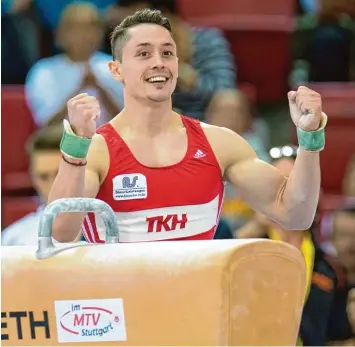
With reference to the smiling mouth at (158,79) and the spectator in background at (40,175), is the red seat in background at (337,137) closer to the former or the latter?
the spectator in background at (40,175)

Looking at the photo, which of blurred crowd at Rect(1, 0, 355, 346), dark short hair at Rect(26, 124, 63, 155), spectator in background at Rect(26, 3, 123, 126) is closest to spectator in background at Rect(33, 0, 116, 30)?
blurred crowd at Rect(1, 0, 355, 346)

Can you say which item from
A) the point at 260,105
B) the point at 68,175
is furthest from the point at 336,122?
the point at 68,175

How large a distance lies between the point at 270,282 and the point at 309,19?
420cm

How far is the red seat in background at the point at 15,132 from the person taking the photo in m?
6.05

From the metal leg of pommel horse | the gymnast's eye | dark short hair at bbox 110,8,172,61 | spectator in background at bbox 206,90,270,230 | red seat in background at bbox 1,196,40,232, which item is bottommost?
red seat in background at bbox 1,196,40,232

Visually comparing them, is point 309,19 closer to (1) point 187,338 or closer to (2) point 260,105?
(2) point 260,105

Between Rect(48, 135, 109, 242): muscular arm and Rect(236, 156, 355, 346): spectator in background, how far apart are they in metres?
1.29

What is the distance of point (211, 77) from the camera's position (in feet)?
20.3

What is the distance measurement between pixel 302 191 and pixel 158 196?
0.49 m

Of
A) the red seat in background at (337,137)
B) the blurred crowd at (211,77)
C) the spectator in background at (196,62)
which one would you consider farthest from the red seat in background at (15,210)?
the red seat in background at (337,137)

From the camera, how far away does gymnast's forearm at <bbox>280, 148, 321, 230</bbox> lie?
10.5ft

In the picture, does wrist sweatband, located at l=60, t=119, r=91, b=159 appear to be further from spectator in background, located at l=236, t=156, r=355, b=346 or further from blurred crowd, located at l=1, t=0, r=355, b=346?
blurred crowd, located at l=1, t=0, r=355, b=346

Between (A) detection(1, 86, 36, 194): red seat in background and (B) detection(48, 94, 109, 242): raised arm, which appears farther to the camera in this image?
(A) detection(1, 86, 36, 194): red seat in background

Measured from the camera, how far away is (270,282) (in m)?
2.65
